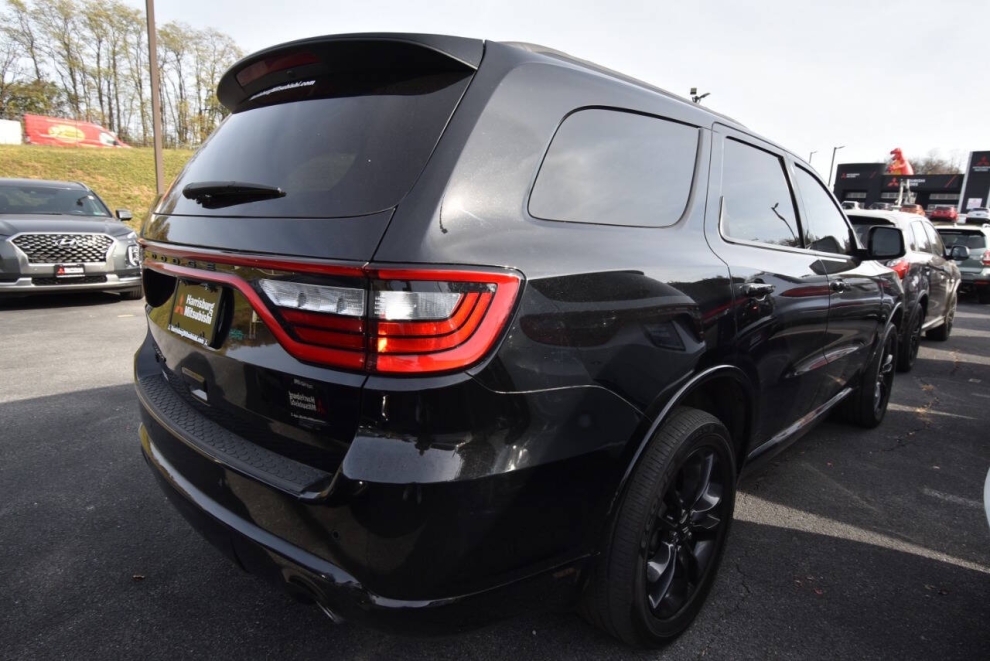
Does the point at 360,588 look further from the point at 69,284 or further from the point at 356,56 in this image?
the point at 69,284

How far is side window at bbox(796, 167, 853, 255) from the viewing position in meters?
3.05

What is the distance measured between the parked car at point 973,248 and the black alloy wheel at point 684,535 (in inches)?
482

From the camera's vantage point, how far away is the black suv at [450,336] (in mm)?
1298

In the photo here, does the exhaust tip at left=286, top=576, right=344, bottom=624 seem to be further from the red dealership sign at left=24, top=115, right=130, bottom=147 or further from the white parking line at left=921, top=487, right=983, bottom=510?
the red dealership sign at left=24, top=115, right=130, bottom=147

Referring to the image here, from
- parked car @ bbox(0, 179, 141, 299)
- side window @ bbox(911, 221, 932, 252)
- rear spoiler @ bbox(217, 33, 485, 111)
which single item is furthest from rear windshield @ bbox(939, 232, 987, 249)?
parked car @ bbox(0, 179, 141, 299)

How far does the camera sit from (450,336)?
1292 millimetres

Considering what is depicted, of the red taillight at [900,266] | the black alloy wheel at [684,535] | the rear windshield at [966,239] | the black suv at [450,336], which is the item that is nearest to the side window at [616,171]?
the black suv at [450,336]

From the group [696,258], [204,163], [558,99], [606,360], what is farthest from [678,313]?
[204,163]

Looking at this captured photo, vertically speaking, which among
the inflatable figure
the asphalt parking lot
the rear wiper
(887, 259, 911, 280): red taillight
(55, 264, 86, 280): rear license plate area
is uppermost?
the inflatable figure

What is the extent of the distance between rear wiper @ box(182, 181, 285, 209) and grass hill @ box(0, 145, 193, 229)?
28.3 metres

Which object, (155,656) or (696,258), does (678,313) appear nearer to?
(696,258)

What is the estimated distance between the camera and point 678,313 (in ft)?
5.83

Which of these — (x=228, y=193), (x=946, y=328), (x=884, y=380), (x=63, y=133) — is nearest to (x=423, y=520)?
(x=228, y=193)

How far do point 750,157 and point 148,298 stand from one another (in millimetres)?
2513
